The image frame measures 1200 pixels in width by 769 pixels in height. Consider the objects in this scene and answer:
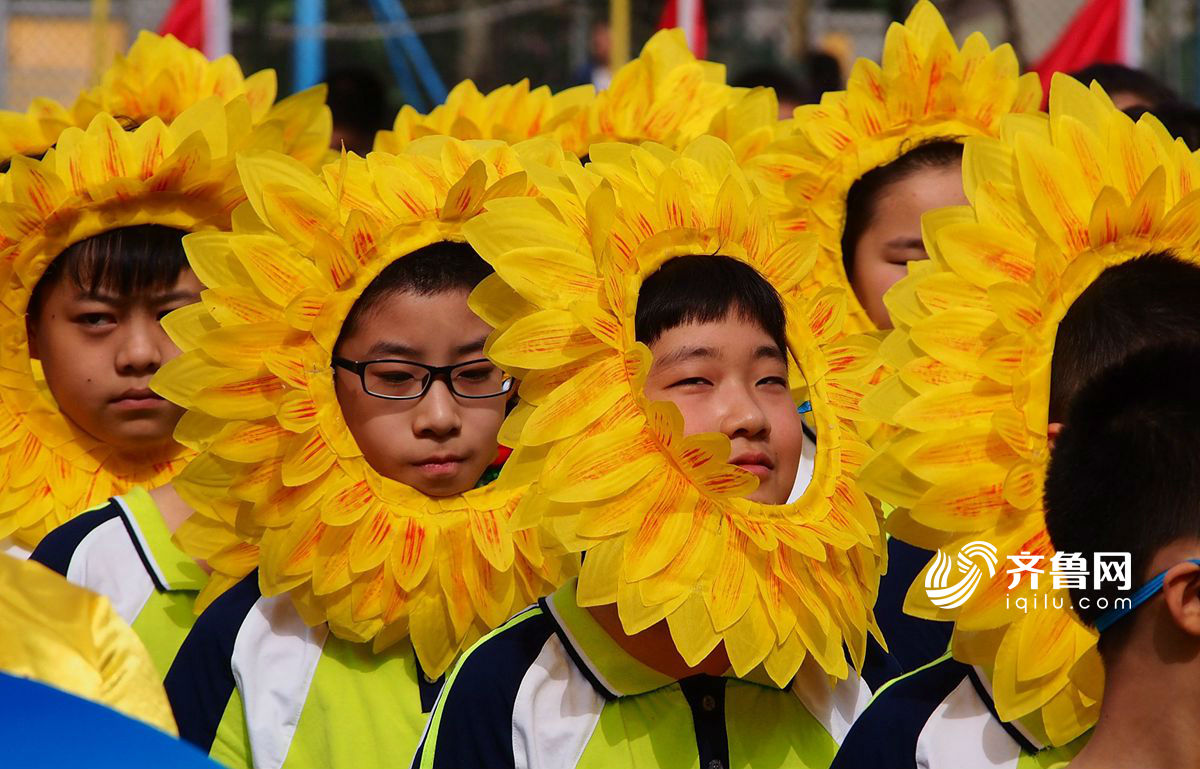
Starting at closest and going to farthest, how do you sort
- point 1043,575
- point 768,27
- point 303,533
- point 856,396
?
1. point 1043,575
2. point 856,396
3. point 303,533
4. point 768,27

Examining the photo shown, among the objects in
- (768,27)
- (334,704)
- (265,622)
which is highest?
(768,27)

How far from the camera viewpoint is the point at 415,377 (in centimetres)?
302

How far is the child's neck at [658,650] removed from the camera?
2.56 meters

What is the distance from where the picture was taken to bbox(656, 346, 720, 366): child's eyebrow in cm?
258

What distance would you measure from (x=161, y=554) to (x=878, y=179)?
1834 millimetres

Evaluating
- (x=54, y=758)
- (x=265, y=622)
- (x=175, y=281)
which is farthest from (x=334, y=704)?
(x=54, y=758)

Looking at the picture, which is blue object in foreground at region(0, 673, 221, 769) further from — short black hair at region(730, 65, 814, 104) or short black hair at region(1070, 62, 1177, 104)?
short black hair at region(730, 65, 814, 104)

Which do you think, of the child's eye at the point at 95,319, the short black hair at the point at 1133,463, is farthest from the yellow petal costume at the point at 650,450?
the child's eye at the point at 95,319

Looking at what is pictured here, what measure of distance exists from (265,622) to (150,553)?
42 centimetres

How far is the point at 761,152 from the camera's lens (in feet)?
13.4

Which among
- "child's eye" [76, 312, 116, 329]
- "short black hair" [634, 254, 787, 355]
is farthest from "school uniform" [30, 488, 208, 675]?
"short black hair" [634, 254, 787, 355]

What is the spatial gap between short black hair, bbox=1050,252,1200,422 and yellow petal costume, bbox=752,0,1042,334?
4.61ft

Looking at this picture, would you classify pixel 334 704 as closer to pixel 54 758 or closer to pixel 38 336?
pixel 38 336

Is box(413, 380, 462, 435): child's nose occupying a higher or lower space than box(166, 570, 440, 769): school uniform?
higher
